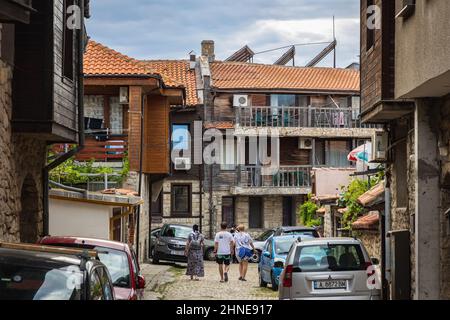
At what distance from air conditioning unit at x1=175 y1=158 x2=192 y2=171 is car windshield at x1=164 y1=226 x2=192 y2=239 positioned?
12326 mm

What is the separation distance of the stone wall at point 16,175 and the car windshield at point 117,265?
2105mm

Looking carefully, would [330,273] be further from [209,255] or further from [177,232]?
[209,255]

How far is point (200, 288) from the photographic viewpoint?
25000 mm

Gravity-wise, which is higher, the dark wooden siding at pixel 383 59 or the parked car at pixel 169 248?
the dark wooden siding at pixel 383 59

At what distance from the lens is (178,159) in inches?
1939

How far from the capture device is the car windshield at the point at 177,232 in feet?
119

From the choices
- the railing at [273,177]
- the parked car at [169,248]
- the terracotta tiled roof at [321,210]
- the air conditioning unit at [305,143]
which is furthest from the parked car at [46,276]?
the air conditioning unit at [305,143]

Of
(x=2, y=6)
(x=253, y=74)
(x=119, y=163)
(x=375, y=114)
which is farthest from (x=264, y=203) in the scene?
(x=2, y=6)

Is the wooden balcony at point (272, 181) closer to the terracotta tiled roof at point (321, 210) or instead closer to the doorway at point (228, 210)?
the doorway at point (228, 210)

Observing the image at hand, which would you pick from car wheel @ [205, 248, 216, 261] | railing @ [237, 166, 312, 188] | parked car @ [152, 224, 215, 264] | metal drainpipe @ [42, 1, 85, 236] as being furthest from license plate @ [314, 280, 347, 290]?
railing @ [237, 166, 312, 188]

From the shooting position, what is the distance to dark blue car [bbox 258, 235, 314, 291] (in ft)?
80.1

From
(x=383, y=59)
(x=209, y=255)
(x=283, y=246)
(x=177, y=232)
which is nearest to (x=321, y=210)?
(x=177, y=232)
